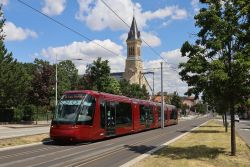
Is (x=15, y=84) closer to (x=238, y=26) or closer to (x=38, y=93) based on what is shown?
(x=38, y=93)

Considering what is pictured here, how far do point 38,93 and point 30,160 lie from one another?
4183 centimetres

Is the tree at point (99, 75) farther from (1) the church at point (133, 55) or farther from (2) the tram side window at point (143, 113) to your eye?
(1) the church at point (133, 55)

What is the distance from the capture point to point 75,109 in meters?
23.2

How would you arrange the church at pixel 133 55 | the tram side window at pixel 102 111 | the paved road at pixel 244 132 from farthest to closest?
the church at pixel 133 55 < the paved road at pixel 244 132 < the tram side window at pixel 102 111

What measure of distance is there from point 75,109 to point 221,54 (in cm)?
929

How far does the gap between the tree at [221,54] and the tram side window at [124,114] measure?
12.3m

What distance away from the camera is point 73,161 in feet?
51.0

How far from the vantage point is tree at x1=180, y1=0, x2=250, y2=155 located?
15773mm

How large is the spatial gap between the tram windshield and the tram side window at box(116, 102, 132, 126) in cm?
481

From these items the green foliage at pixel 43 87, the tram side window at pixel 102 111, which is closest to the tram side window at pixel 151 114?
the tram side window at pixel 102 111

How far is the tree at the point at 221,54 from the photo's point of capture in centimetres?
1577

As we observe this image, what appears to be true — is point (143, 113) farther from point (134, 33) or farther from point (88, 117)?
point (134, 33)

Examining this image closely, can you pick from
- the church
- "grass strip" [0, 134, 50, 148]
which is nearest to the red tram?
"grass strip" [0, 134, 50, 148]

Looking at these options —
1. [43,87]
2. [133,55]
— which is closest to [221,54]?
[43,87]
